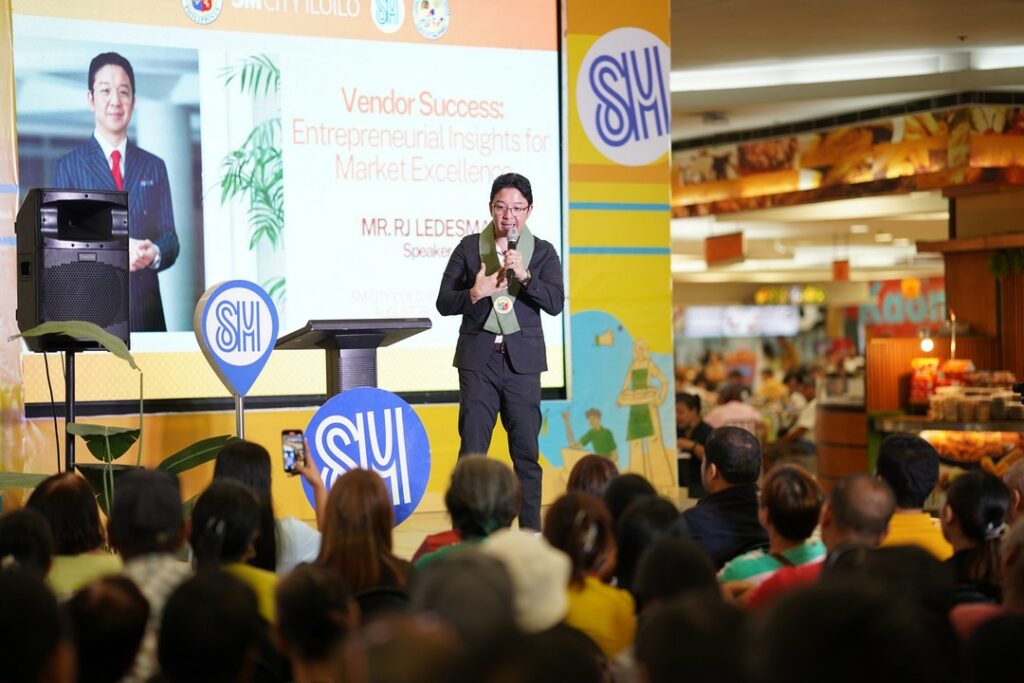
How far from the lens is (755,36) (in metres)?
8.62

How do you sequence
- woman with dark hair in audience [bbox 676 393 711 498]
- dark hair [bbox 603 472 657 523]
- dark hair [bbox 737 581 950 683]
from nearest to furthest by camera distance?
dark hair [bbox 737 581 950 683]
dark hair [bbox 603 472 657 523]
woman with dark hair in audience [bbox 676 393 711 498]

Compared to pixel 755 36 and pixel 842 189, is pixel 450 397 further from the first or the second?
pixel 842 189

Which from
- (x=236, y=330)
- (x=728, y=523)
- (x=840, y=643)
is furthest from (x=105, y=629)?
(x=236, y=330)

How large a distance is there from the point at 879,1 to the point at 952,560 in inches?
221

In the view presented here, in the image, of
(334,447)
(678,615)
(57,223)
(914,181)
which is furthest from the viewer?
(914,181)

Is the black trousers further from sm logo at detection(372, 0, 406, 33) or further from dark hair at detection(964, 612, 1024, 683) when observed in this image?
dark hair at detection(964, 612, 1024, 683)

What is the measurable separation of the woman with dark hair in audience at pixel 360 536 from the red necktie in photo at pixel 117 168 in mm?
3582

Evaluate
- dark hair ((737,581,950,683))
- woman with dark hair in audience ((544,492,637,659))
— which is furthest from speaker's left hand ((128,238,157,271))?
dark hair ((737,581,950,683))

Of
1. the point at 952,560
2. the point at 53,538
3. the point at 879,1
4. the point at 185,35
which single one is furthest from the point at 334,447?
the point at 879,1

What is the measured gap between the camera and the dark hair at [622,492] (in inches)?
126

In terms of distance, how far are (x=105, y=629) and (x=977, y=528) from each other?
2.01 m

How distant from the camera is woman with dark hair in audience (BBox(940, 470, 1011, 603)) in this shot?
2.91 m

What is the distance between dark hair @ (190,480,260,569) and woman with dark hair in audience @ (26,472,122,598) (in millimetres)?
212

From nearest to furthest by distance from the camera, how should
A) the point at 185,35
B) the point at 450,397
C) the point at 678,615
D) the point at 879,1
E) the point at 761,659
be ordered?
1. the point at 761,659
2. the point at 678,615
3. the point at 185,35
4. the point at 450,397
5. the point at 879,1
